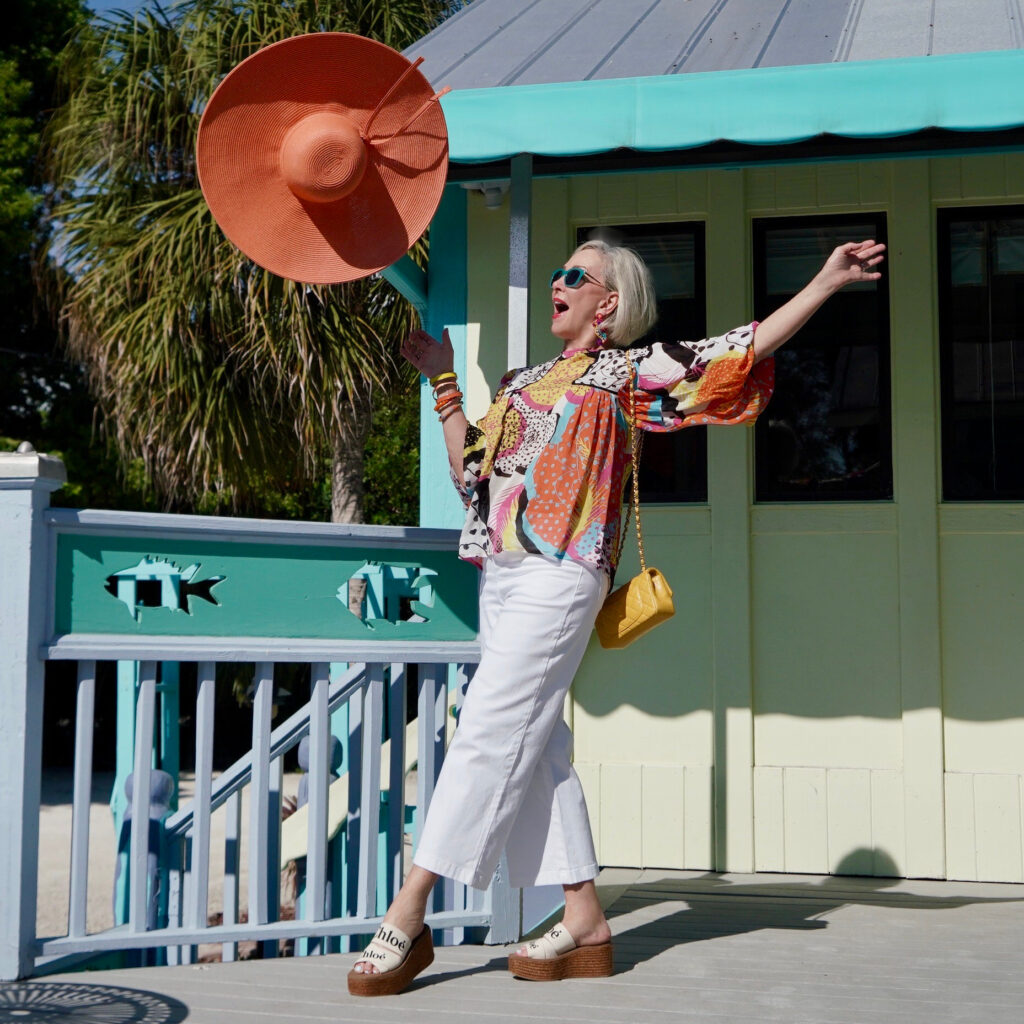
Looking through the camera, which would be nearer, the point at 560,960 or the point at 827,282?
the point at 827,282

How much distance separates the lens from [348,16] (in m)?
10.5

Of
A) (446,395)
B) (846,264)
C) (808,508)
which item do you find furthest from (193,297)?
(846,264)

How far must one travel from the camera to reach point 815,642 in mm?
4344

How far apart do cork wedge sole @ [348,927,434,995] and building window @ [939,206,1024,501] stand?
7.89ft

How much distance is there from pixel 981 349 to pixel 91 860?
8.45 m

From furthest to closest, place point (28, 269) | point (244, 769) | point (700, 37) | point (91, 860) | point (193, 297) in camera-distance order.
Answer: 1. point (28, 269)
2. point (91, 860)
3. point (193, 297)
4. point (244, 769)
5. point (700, 37)

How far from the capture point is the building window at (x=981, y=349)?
429cm

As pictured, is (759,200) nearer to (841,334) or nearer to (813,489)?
(841,334)

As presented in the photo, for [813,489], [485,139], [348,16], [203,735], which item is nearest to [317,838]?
[203,735]

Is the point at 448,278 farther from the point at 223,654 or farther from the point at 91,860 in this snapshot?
the point at 91,860

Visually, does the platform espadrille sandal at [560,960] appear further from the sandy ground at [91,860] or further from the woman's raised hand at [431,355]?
the sandy ground at [91,860]

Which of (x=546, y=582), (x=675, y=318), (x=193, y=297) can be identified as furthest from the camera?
(x=193, y=297)

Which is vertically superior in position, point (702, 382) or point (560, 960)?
point (702, 382)

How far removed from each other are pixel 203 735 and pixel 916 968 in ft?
6.03
